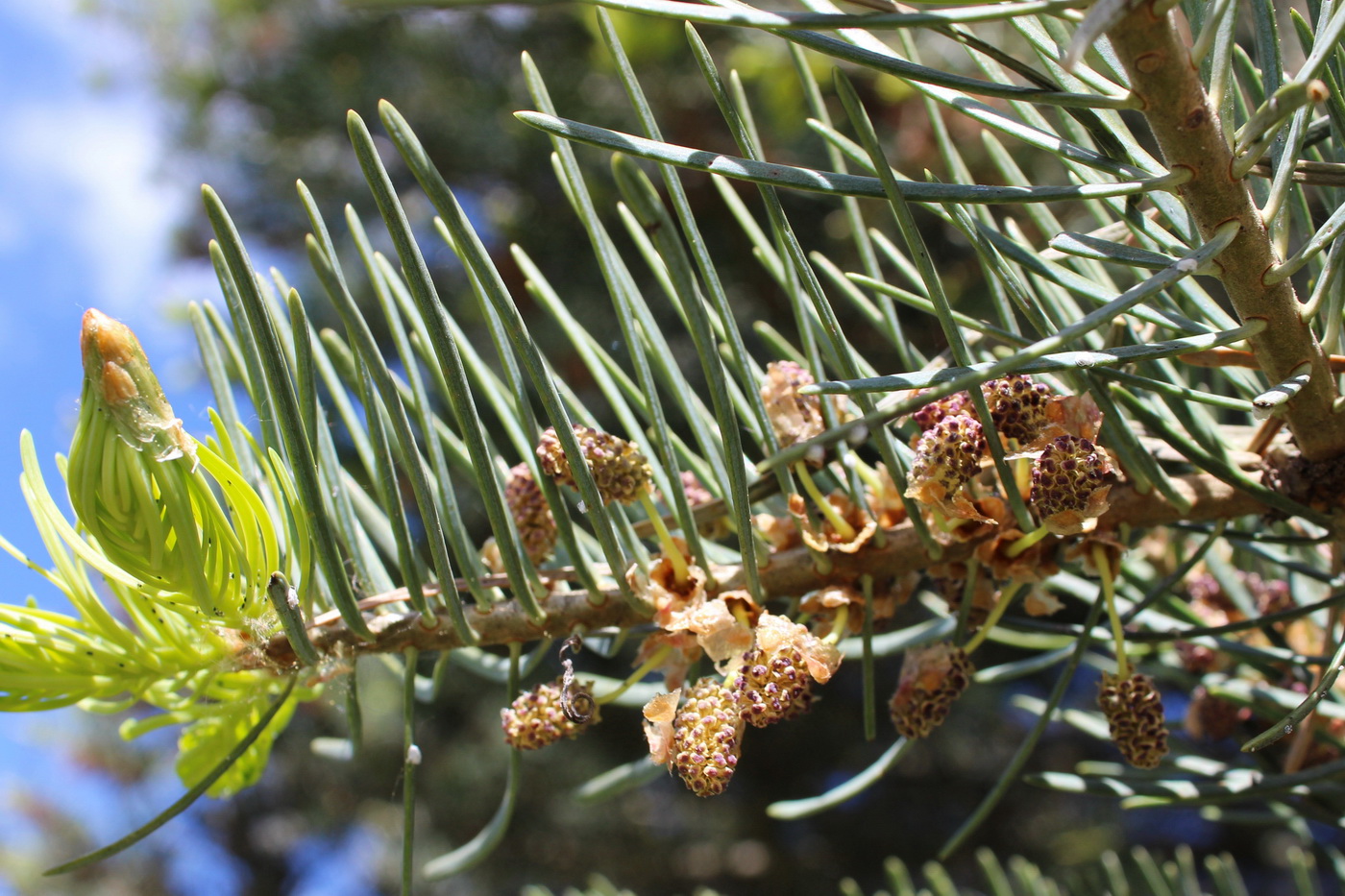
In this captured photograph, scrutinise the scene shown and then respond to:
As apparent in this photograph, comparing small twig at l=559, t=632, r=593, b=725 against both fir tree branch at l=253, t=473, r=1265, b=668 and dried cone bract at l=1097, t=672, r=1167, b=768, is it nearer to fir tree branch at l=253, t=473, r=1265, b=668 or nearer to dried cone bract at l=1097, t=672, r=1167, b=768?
fir tree branch at l=253, t=473, r=1265, b=668

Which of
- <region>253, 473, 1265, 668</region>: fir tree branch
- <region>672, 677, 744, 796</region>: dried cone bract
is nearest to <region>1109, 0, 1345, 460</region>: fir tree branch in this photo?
<region>253, 473, 1265, 668</region>: fir tree branch

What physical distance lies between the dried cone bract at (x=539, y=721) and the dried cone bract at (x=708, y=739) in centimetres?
5

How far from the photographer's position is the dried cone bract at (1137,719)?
A: 33 centimetres

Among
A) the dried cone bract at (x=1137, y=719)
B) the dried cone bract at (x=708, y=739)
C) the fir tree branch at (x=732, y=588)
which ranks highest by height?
the fir tree branch at (x=732, y=588)

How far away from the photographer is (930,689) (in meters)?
0.35

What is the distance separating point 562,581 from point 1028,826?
58.8 inches

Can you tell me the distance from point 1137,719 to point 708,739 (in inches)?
6.3

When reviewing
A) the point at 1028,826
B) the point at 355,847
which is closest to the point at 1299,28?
the point at 1028,826

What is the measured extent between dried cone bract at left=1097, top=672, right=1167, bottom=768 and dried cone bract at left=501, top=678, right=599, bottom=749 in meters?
0.19

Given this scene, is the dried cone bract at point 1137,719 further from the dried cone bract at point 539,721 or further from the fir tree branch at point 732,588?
the dried cone bract at point 539,721

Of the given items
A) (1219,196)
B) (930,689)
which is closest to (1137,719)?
(930,689)

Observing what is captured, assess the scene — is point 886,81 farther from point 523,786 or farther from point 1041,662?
point 523,786

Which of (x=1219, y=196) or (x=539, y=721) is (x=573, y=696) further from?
(x=1219, y=196)

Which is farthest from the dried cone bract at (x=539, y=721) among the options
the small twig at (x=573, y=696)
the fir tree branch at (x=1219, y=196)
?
the fir tree branch at (x=1219, y=196)
